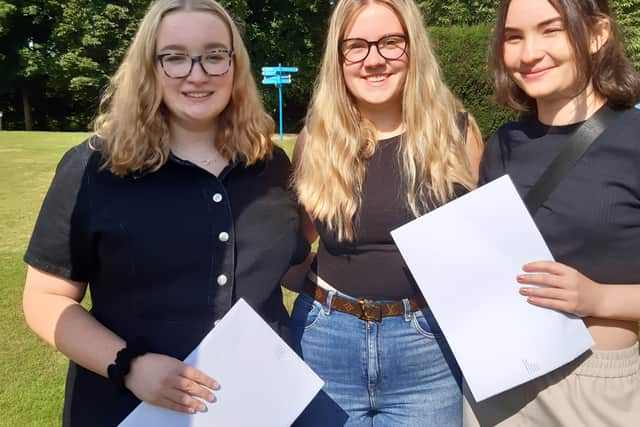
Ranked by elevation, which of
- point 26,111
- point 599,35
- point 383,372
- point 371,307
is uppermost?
point 599,35

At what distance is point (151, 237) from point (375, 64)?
996 mm

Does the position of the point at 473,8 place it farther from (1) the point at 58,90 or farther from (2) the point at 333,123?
(2) the point at 333,123

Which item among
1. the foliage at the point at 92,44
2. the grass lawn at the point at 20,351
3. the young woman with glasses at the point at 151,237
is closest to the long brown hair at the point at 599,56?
the young woman with glasses at the point at 151,237

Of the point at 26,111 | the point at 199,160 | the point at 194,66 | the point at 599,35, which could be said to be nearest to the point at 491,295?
A: the point at 599,35

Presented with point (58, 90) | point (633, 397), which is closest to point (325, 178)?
point (633, 397)

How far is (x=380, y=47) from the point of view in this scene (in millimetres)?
2082

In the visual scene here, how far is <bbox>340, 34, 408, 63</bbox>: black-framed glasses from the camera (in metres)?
2.07

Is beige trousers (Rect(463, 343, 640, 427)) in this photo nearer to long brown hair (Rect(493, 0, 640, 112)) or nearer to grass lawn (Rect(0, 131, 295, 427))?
long brown hair (Rect(493, 0, 640, 112))

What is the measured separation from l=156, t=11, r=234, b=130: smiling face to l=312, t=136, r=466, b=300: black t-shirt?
2.03 ft

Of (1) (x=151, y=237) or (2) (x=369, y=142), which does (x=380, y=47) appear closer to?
(2) (x=369, y=142)

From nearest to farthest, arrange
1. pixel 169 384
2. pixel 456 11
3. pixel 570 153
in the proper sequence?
pixel 169 384 < pixel 570 153 < pixel 456 11

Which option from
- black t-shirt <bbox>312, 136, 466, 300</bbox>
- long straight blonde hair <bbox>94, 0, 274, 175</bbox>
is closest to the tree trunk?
long straight blonde hair <bbox>94, 0, 274, 175</bbox>

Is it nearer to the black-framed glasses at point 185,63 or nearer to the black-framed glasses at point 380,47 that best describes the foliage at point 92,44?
the black-framed glasses at point 380,47

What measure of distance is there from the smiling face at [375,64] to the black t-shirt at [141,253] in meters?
0.68
